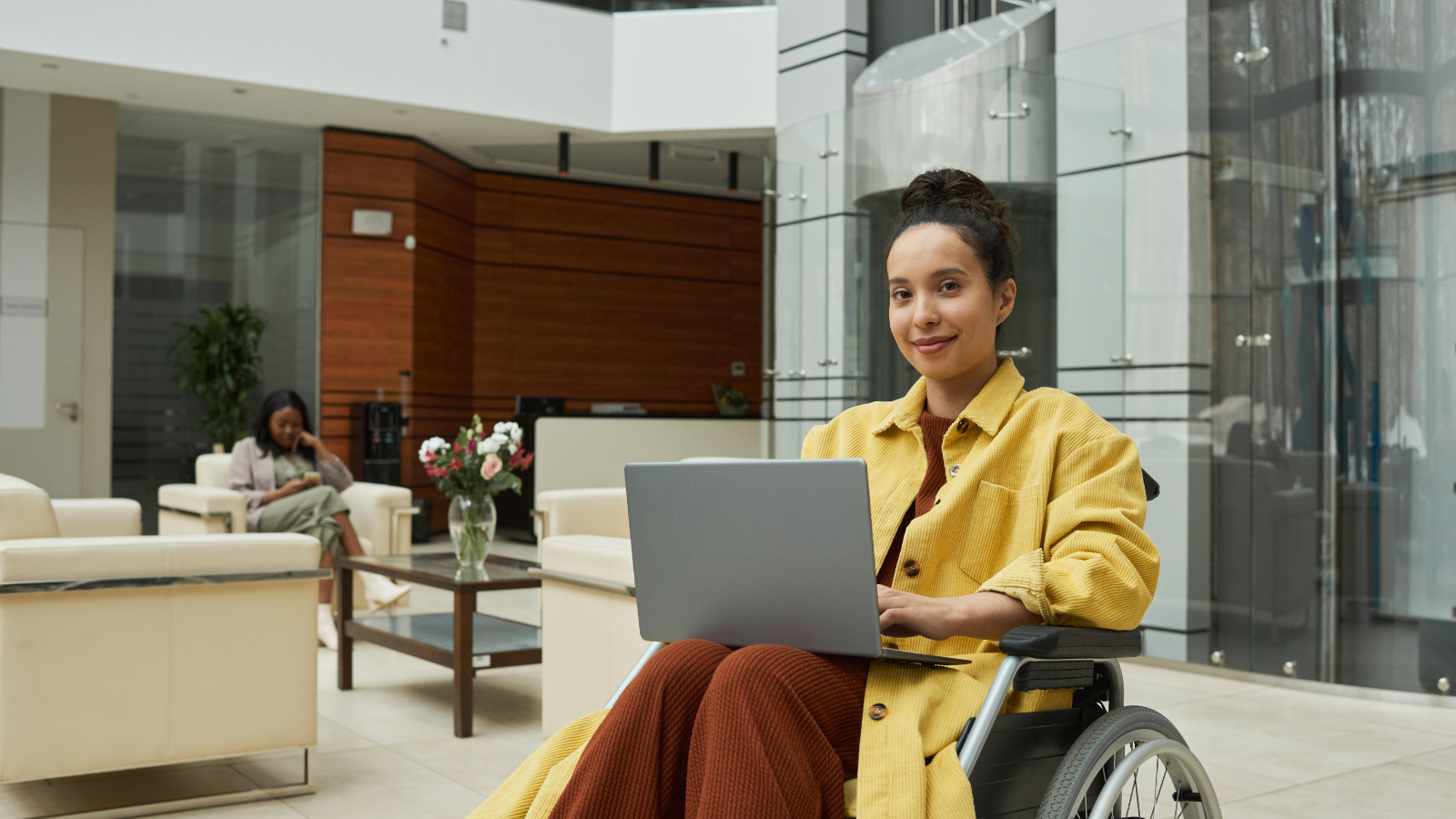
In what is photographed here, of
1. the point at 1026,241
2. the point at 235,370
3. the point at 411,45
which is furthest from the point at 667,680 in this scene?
the point at 235,370

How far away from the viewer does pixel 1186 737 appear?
3.52m

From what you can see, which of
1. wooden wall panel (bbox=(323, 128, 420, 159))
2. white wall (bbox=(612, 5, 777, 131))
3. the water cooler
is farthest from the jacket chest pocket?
wooden wall panel (bbox=(323, 128, 420, 159))

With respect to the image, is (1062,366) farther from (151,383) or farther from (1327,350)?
(151,383)

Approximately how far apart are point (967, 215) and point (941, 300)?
0.41ft

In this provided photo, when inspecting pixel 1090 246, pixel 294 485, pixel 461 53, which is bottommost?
pixel 294 485

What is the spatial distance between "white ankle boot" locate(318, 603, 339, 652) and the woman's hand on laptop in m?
3.85

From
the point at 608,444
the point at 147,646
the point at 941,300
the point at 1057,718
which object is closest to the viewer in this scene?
the point at 1057,718

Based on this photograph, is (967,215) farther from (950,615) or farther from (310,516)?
(310,516)

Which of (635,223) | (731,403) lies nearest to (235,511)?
(731,403)

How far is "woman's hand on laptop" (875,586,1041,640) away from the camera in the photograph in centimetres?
140

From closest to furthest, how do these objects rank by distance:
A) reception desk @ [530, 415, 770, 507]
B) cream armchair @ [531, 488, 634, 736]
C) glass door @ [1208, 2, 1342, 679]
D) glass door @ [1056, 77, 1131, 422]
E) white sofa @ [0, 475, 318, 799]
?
white sofa @ [0, 475, 318, 799] → cream armchair @ [531, 488, 634, 736] → glass door @ [1208, 2, 1342, 679] → glass door @ [1056, 77, 1131, 422] → reception desk @ [530, 415, 770, 507]

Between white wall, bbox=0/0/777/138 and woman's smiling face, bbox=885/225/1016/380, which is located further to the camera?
white wall, bbox=0/0/777/138

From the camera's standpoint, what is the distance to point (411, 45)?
27.4 feet

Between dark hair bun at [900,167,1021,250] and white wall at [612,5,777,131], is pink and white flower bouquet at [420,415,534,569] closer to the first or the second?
dark hair bun at [900,167,1021,250]
